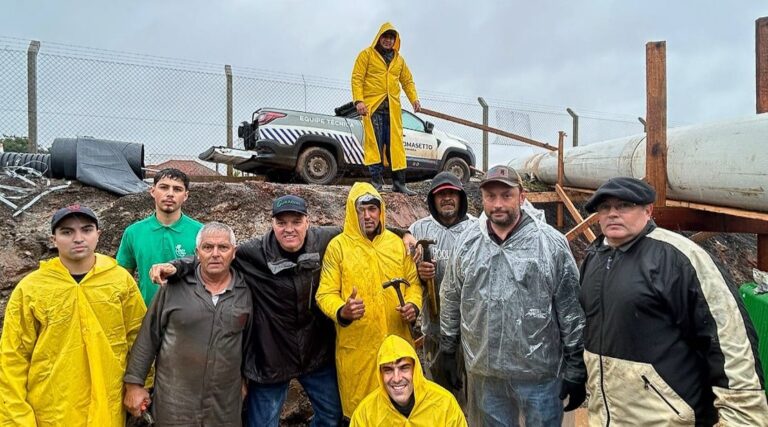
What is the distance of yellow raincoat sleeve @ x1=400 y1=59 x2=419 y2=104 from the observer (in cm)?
575

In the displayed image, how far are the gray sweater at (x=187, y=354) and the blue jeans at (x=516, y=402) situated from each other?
52.8 inches

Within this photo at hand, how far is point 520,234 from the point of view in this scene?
2.42 m

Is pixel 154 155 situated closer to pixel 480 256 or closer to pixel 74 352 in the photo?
pixel 74 352

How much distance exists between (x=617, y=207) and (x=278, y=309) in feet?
5.94

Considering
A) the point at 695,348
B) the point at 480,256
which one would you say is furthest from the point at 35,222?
the point at 695,348

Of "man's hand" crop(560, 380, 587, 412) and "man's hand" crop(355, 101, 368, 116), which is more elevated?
"man's hand" crop(355, 101, 368, 116)

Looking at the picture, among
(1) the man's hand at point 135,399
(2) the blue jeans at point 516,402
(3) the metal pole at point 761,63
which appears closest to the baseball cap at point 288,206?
(1) the man's hand at point 135,399

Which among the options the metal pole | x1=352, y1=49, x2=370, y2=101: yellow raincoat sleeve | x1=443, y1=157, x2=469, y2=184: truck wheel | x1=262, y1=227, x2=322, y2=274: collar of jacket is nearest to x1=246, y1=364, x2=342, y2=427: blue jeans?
x1=262, y1=227, x2=322, y2=274: collar of jacket

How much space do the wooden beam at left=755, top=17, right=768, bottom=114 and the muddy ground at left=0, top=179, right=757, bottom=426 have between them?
3530mm

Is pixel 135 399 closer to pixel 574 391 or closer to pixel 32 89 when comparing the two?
pixel 574 391

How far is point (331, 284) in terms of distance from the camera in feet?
8.68

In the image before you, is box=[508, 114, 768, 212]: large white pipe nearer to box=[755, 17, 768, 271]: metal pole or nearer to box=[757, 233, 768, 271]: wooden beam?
box=[755, 17, 768, 271]: metal pole

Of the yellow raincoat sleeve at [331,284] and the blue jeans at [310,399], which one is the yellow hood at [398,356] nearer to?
the yellow raincoat sleeve at [331,284]

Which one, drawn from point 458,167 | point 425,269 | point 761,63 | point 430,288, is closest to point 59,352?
point 425,269
